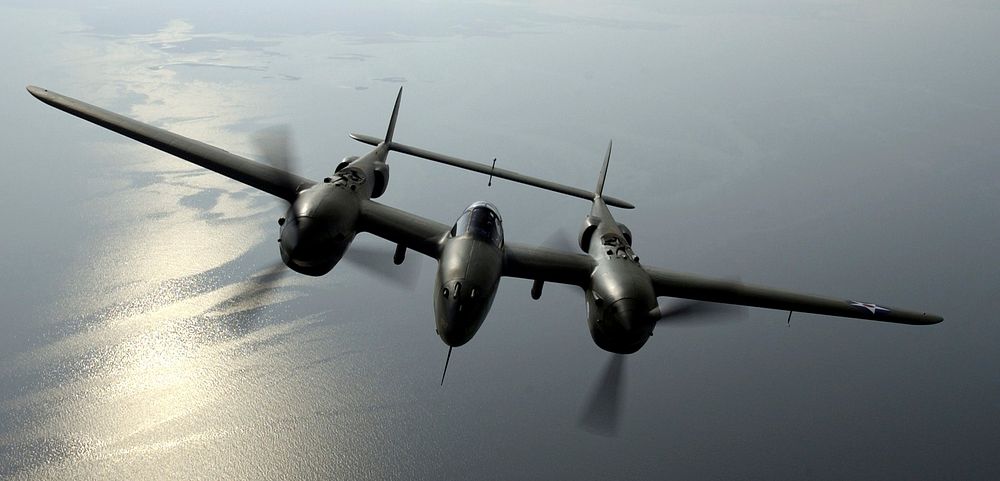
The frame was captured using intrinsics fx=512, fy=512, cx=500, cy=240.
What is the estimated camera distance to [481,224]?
56.1ft

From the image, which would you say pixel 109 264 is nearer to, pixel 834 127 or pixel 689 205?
pixel 689 205

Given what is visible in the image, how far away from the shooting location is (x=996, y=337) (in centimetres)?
8194

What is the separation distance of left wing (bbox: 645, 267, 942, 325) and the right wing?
1467 centimetres

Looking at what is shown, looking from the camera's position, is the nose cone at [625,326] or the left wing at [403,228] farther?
the left wing at [403,228]

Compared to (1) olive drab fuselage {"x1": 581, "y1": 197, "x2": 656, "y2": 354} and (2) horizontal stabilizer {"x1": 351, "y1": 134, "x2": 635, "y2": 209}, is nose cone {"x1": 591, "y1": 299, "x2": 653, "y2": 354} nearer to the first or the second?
(1) olive drab fuselage {"x1": 581, "y1": 197, "x2": 656, "y2": 354}

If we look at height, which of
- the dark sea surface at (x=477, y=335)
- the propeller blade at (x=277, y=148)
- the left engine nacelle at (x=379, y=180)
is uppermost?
the propeller blade at (x=277, y=148)

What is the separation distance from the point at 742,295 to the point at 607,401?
787 cm

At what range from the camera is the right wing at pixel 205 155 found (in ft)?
67.9

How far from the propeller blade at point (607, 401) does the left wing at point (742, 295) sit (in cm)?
403

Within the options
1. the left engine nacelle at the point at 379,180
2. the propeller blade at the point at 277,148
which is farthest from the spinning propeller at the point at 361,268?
the left engine nacelle at the point at 379,180

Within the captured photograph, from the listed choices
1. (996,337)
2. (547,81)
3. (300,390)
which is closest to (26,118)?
(300,390)

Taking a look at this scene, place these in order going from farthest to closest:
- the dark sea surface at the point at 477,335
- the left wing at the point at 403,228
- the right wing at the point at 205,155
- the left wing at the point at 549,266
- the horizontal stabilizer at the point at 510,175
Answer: the dark sea surface at the point at 477,335, the horizontal stabilizer at the point at 510,175, the right wing at the point at 205,155, the left wing at the point at 403,228, the left wing at the point at 549,266

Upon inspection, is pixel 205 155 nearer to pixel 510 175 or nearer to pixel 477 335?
pixel 510 175

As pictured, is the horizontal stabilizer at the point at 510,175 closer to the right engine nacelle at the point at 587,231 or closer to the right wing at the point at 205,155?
the right engine nacelle at the point at 587,231
